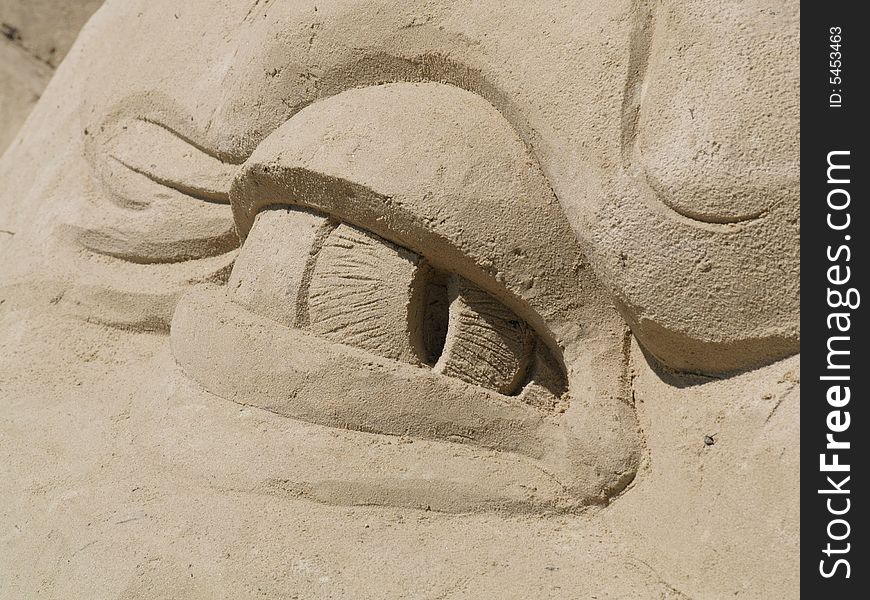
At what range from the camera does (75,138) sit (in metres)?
1.67

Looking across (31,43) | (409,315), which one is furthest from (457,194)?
(31,43)

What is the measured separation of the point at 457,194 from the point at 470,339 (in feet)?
0.64

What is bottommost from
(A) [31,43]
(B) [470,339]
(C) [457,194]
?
(B) [470,339]

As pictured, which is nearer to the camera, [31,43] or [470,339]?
[470,339]

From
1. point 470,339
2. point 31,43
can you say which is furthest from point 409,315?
point 31,43

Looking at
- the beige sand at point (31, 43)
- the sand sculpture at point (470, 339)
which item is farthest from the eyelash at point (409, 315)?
the beige sand at point (31, 43)

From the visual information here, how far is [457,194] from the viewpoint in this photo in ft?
3.88

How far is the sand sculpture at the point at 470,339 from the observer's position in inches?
42.9

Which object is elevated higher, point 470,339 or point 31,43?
point 31,43

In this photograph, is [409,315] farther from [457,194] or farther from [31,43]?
[31,43]

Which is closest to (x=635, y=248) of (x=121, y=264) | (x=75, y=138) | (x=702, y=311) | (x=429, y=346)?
(x=702, y=311)

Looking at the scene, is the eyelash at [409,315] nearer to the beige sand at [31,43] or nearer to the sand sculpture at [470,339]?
the sand sculpture at [470,339]

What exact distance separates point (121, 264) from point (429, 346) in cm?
58
